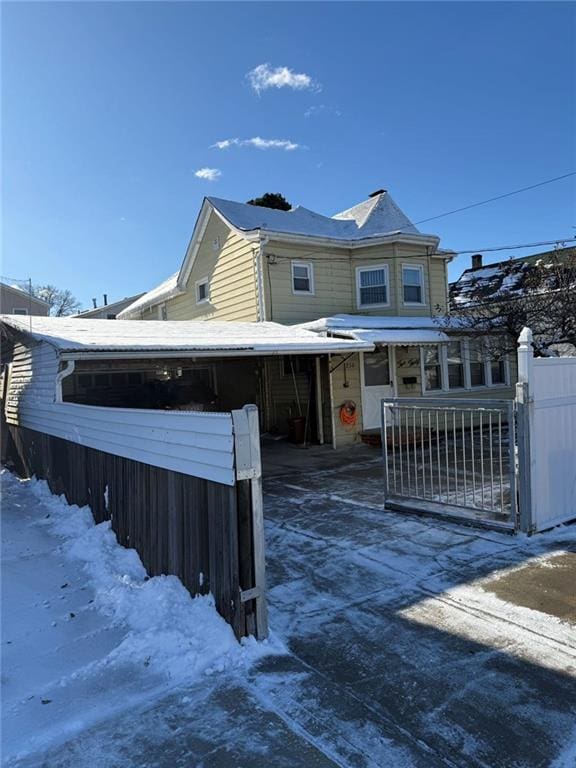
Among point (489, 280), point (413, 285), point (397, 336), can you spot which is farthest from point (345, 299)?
point (489, 280)

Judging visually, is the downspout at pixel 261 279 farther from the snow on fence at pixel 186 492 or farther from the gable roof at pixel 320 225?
the snow on fence at pixel 186 492

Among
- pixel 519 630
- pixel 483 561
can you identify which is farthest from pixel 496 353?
pixel 519 630

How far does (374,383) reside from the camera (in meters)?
12.8

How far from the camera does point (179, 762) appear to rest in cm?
212

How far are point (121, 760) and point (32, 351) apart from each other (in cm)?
896

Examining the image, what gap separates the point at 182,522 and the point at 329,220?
46.1ft

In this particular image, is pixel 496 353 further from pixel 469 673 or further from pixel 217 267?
pixel 469 673

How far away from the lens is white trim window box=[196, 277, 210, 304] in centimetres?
1598

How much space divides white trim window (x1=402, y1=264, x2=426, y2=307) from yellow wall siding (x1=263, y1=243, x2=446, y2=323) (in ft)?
0.37

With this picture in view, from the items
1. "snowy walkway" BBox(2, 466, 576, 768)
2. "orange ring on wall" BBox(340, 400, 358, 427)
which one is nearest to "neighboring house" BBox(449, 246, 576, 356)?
"orange ring on wall" BBox(340, 400, 358, 427)

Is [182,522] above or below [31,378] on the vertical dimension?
below

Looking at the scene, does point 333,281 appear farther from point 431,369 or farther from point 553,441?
point 553,441

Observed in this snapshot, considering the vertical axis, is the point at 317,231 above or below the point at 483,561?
above

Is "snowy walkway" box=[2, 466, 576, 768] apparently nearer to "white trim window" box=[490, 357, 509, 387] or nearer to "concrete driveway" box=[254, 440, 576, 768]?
"concrete driveway" box=[254, 440, 576, 768]
